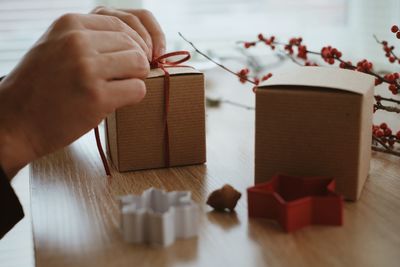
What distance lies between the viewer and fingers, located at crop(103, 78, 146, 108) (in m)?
0.82

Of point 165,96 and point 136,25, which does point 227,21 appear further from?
point 165,96

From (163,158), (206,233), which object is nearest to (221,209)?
(206,233)

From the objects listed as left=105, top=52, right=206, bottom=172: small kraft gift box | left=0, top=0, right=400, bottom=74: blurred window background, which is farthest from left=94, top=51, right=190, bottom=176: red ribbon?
left=0, top=0, right=400, bottom=74: blurred window background

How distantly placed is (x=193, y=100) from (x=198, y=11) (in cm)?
177

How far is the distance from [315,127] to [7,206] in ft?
1.43

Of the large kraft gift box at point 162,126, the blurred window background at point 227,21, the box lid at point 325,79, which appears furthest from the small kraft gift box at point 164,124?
the blurred window background at point 227,21

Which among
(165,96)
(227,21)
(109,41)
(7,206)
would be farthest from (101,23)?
(227,21)

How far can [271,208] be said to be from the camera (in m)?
0.74

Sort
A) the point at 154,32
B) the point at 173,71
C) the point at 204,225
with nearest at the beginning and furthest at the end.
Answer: the point at 204,225
the point at 173,71
the point at 154,32

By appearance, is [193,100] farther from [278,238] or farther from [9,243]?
[9,243]

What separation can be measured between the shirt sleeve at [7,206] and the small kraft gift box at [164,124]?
0.22 m

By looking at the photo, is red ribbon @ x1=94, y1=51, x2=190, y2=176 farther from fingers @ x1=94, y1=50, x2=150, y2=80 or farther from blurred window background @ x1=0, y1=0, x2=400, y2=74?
blurred window background @ x1=0, y1=0, x2=400, y2=74

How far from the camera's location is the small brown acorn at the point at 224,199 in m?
0.77

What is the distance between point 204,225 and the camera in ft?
2.43
